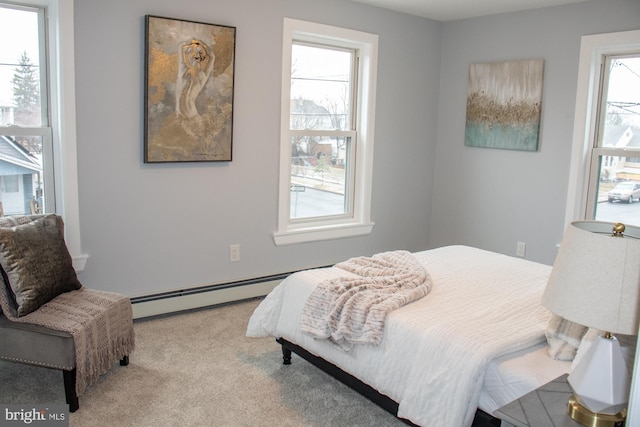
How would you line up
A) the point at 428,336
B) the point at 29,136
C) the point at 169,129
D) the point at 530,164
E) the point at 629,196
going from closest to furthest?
the point at 428,336, the point at 29,136, the point at 169,129, the point at 629,196, the point at 530,164

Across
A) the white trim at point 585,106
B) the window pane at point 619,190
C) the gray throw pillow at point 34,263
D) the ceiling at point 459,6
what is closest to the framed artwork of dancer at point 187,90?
the gray throw pillow at point 34,263

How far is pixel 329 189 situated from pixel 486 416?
9.09ft

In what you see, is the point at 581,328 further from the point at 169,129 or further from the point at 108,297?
the point at 169,129

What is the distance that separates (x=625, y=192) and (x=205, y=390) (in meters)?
3.29

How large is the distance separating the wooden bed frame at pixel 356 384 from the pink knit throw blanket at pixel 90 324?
0.84 m

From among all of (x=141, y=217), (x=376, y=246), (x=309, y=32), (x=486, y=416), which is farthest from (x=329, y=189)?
(x=486, y=416)

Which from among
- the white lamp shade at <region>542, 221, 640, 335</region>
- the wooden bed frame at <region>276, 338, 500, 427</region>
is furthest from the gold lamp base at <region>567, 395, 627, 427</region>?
the wooden bed frame at <region>276, 338, 500, 427</region>

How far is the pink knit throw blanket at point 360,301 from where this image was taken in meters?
2.49

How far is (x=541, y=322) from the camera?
2.44 metres

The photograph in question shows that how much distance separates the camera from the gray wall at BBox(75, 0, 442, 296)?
3.38 metres

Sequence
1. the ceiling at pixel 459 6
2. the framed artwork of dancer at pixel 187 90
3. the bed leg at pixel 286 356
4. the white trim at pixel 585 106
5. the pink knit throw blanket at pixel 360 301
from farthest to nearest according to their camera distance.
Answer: the ceiling at pixel 459 6 < the white trim at pixel 585 106 < the framed artwork of dancer at pixel 187 90 < the bed leg at pixel 286 356 < the pink knit throw blanket at pixel 360 301

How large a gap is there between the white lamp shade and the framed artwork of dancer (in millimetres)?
2714

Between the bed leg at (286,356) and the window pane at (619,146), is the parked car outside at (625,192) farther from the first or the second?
the bed leg at (286,356)

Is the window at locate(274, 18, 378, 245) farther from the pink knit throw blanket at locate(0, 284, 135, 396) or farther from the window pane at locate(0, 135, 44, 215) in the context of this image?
the window pane at locate(0, 135, 44, 215)
